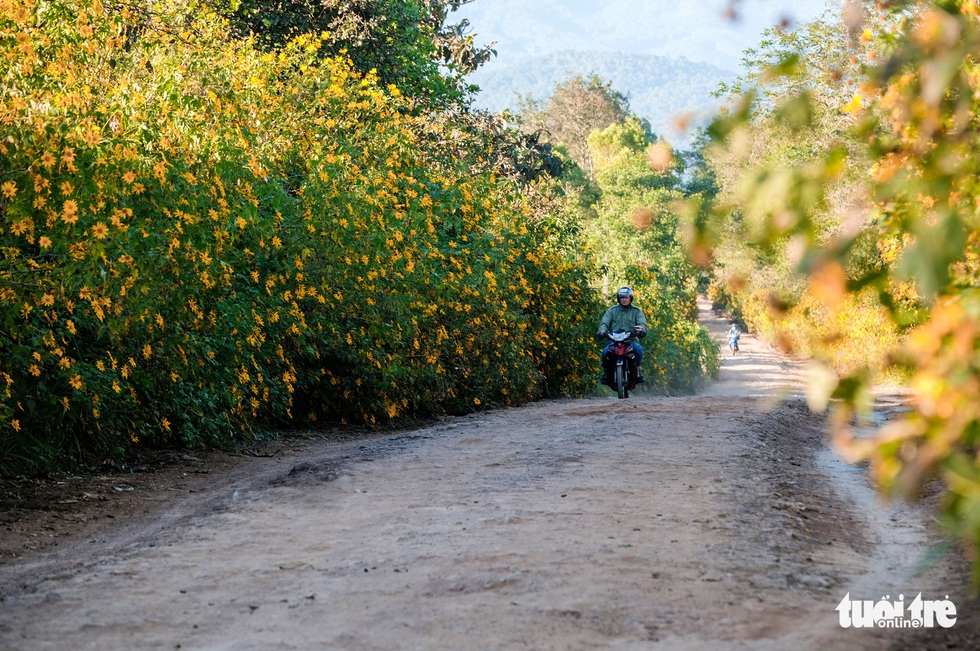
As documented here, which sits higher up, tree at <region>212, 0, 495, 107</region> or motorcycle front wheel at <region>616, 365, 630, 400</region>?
tree at <region>212, 0, 495, 107</region>

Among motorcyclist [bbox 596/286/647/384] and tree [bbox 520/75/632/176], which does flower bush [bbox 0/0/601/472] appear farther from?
tree [bbox 520/75/632/176]

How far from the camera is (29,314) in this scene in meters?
7.86

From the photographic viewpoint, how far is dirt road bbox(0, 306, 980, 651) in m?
4.27

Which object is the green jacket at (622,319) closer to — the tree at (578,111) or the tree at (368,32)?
the tree at (368,32)

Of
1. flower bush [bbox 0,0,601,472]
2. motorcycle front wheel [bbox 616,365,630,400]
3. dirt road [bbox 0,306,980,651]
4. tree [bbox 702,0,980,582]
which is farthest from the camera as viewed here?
motorcycle front wheel [bbox 616,365,630,400]

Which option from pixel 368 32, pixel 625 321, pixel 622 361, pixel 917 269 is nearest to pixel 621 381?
pixel 622 361

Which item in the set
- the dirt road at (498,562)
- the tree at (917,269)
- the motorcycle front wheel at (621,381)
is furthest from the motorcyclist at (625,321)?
the tree at (917,269)

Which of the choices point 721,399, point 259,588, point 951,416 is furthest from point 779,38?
point 951,416

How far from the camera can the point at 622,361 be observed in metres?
17.0

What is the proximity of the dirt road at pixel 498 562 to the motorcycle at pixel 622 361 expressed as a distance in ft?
24.1

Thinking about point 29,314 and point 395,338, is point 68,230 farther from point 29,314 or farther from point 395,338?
point 395,338

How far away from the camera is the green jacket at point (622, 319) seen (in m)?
17.1

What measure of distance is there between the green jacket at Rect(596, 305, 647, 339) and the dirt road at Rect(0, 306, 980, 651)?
7.57 metres

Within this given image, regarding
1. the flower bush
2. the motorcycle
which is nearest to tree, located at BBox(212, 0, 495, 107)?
the flower bush
